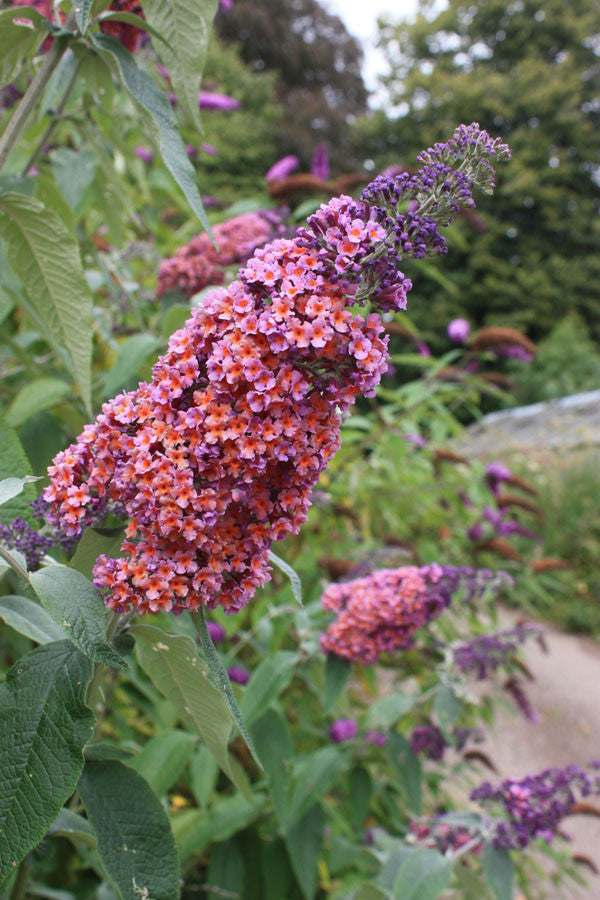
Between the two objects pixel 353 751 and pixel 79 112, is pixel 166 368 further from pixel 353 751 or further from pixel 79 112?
pixel 353 751

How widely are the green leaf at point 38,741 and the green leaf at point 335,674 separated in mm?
772

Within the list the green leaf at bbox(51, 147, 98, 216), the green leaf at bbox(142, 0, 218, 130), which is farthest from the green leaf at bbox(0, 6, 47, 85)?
the green leaf at bbox(51, 147, 98, 216)

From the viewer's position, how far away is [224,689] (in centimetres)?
65

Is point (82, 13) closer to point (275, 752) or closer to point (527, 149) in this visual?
point (275, 752)

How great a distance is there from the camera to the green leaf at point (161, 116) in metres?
0.82

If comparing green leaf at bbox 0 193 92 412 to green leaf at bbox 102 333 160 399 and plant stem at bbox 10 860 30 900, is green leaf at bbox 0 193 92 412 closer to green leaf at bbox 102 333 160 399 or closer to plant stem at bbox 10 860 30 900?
green leaf at bbox 102 333 160 399

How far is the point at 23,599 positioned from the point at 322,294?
0.51 meters

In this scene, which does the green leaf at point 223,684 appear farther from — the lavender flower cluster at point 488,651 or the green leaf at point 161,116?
the lavender flower cluster at point 488,651

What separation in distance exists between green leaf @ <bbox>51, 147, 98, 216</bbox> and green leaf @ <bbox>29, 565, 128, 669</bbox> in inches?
39.3

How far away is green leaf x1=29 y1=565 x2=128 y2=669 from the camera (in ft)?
1.92

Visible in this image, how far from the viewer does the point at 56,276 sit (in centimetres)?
94

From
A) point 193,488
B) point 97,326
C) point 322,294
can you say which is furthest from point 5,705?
point 97,326

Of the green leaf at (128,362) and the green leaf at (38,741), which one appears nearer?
the green leaf at (38,741)

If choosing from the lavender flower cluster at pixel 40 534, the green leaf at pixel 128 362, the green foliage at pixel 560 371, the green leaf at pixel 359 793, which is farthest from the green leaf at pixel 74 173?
the green foliage at pixel 560 371
